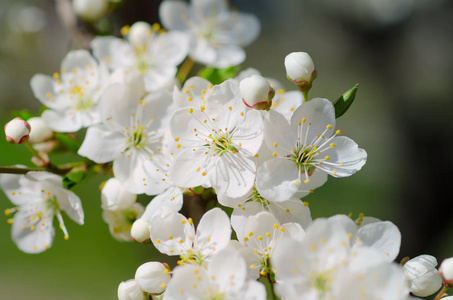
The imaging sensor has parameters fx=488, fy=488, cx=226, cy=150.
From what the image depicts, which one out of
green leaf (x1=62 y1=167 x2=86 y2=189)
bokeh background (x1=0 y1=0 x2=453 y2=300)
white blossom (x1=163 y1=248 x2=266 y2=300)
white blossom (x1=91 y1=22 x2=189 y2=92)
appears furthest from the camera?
bokeh background (x1=0 y1=0 x2=453 y2=300)

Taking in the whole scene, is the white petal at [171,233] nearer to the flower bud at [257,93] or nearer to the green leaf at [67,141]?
the flower bud at [257,93]

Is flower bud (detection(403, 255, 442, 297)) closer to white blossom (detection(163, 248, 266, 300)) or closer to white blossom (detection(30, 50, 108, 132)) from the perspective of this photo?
white blossom (detection(163, 248, 266, 300))

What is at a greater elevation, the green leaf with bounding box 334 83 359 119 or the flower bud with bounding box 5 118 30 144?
the green leaf with bounding box 334 83 359 119

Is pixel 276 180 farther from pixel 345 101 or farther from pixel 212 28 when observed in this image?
pixel 212 28

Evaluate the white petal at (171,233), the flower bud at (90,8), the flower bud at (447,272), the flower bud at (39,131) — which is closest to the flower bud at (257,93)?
the white petal at (171,233)

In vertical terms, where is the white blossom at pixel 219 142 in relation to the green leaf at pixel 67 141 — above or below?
above

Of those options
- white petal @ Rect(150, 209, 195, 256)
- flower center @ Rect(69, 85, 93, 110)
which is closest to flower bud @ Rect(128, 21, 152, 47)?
flower center @ Rect(69, 85, 93, 110)

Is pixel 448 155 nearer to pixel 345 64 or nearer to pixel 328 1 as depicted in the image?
pixel 345 64
